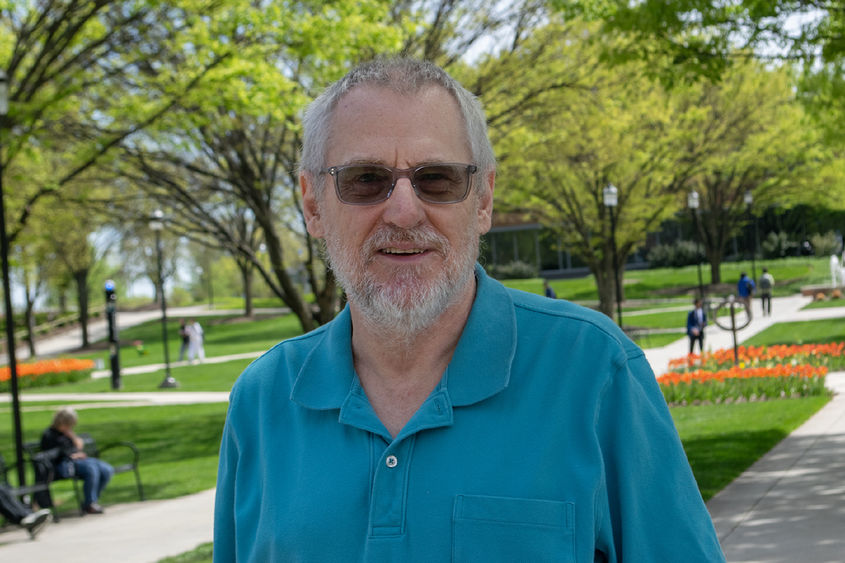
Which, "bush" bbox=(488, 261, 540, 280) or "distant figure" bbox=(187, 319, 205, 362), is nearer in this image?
"distant figure" bbox=(187, 319, 205, 362)

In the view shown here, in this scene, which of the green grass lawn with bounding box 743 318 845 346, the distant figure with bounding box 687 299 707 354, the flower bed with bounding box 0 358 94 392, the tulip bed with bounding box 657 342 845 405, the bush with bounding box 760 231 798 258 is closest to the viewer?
the tulip bed with bounding box 657 342 845 405

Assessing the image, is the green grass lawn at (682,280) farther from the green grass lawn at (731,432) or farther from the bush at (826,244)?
the green grass lawn at (731,432)

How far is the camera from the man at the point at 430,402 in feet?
5.78

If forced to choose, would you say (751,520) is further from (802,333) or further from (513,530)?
(802,333)

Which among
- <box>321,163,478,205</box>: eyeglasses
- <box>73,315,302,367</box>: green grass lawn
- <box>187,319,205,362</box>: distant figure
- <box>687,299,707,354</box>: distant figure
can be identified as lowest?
<box>73,315,302,367</box>: green grass lawn

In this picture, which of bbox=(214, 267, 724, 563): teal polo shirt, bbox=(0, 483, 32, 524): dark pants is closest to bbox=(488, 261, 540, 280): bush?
bbox=(0, 483, 32, 524): dark pants

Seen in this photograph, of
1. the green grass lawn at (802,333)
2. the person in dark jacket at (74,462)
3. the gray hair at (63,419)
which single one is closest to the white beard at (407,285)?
the person in dark jacket at (74,462)

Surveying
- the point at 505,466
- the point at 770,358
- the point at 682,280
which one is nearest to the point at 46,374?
the point at 770,358

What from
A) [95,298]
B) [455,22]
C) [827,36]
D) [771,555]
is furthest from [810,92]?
[95,298]

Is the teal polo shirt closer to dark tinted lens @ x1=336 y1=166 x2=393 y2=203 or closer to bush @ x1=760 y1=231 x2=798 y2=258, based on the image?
dark tinted lens @ x1=336 y1=166 x2=393 y2=203

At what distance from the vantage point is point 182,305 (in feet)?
261

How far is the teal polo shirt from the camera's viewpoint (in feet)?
5.75

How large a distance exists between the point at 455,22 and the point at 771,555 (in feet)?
31.7

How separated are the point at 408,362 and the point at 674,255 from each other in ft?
182
